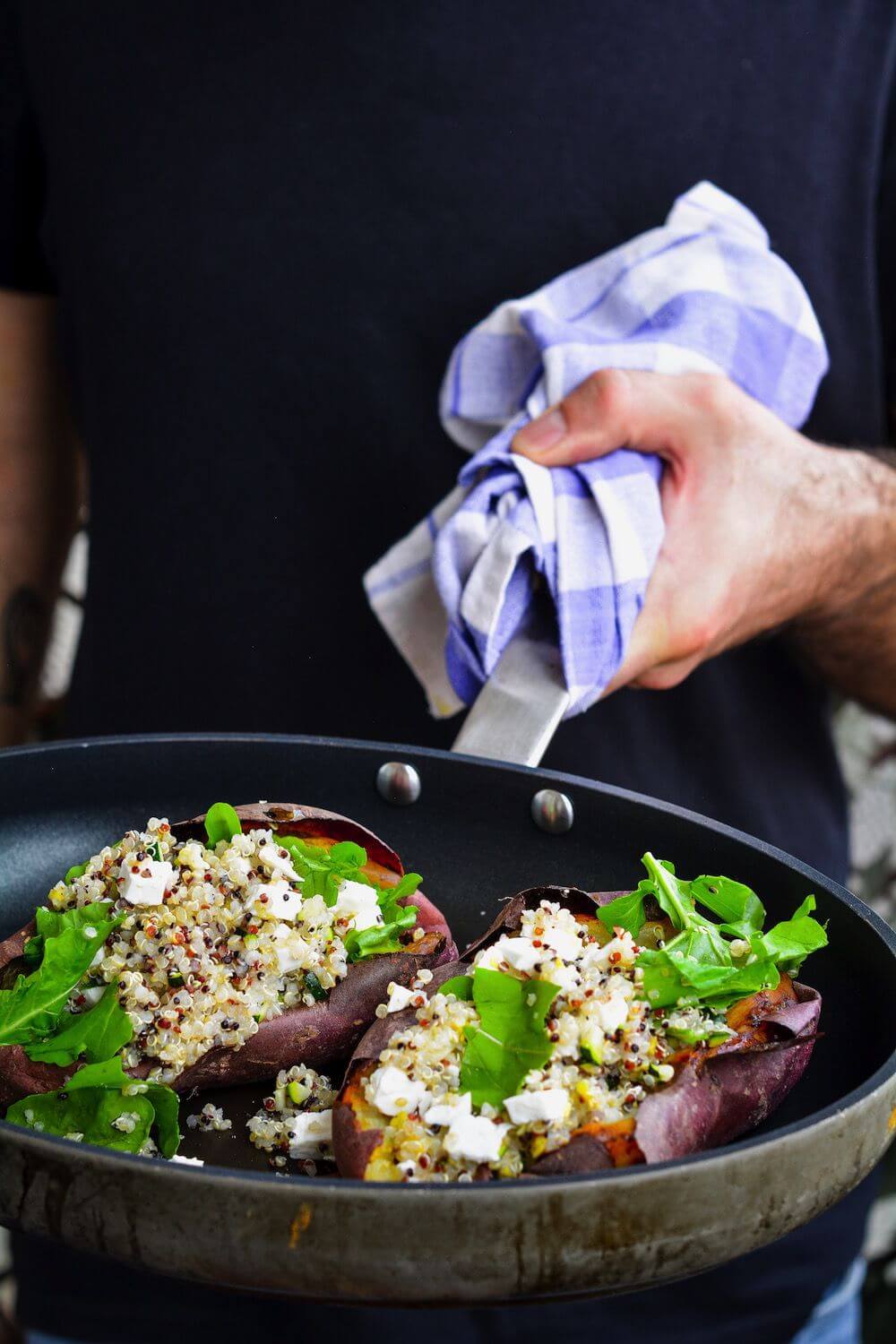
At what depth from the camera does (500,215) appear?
1.36m

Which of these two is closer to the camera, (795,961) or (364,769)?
(795,961)

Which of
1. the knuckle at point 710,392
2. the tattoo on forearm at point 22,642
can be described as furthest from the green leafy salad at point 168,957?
the tattoo on forearm at point 22,642

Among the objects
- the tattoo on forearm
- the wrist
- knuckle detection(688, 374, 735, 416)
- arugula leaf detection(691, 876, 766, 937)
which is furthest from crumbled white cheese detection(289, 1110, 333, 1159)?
the tattoo on forearm

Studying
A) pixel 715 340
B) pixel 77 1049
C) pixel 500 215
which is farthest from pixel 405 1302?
pixel 500 215

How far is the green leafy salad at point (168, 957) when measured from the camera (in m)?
0.64

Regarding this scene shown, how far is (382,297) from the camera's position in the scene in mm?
1369

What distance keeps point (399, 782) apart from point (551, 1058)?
10.4 inches

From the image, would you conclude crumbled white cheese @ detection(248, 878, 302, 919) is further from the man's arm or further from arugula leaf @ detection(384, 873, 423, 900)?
the man's arm

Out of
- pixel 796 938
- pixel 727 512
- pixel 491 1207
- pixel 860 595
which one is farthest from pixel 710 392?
pixel 491 1207

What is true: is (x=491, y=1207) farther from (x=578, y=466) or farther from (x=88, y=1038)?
(x=578, y=466)

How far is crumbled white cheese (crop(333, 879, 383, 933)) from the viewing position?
0.75 m

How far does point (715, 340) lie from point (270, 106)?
602 millimetres

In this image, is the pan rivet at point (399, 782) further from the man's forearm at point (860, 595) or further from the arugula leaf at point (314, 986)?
the man's forearm at point (860, 595)

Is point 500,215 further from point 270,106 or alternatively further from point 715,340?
point 715,340
